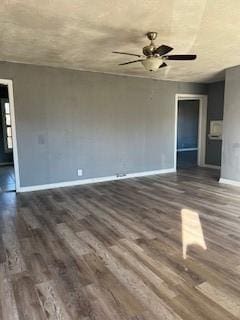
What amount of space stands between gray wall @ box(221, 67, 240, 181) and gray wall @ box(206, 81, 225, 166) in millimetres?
1657

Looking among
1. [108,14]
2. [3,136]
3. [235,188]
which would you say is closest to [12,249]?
[108,14]

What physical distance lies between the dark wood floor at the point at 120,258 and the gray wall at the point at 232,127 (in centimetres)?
116

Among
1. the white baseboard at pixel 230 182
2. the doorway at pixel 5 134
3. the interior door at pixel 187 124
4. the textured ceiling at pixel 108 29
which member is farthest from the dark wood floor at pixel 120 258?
the interior door at pixel 187 124

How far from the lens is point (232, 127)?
5383mm

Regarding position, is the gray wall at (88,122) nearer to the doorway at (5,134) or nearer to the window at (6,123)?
the doorway at (5,134)

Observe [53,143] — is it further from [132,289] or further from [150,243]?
[132,289]

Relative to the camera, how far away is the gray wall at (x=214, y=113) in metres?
7.01

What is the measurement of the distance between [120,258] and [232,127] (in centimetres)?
424

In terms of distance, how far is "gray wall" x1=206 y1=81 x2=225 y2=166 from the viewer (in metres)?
7.01

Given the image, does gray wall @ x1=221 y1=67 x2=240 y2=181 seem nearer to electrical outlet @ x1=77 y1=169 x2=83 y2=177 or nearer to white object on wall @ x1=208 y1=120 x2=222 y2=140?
white object on wall @ x1=208 y1=120 x2=222 y2=140

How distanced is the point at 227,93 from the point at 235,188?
213cm

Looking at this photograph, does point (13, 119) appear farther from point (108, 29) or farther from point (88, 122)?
point (108, 29)

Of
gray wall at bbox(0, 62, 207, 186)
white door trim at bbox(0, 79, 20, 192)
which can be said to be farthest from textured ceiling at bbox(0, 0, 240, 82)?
gray wall at bbox(0, 62, 207, 186)

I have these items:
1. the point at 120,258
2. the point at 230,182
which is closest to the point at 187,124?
the point at 230,182
